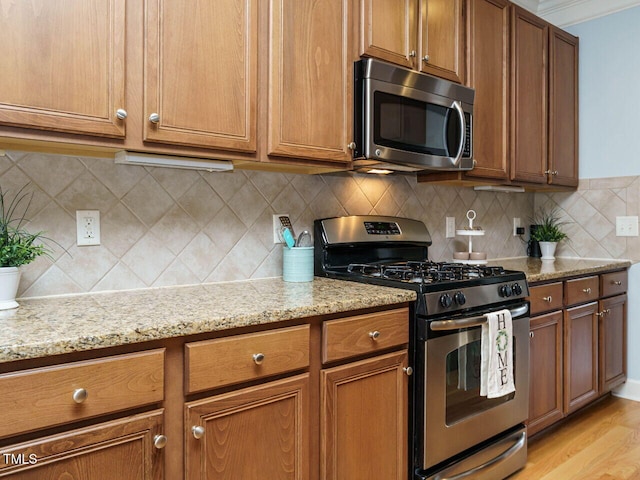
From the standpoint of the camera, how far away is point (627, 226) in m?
3.12

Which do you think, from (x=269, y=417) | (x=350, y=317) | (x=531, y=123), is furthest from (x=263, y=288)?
(x=531, y=123)

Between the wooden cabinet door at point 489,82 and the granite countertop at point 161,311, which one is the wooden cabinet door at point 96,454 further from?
the wooden cabinet door at point 489,82

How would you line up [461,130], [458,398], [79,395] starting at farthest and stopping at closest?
[461,130], [458,398], [79,395]

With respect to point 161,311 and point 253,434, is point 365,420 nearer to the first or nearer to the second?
point 253,434

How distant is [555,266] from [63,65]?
263cm

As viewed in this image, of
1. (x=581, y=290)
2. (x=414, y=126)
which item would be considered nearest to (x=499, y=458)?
(x=581, y=290)

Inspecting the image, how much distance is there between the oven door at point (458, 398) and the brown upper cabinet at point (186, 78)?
817mm

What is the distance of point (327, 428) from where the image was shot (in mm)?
1542

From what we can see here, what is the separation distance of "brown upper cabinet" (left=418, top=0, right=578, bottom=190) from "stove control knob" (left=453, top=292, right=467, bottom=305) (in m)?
0.85

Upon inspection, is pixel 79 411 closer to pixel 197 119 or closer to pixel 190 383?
pixel 190 383

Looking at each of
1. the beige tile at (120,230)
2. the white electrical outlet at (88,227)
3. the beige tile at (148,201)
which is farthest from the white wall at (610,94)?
the white electrical outlet at (88,227)

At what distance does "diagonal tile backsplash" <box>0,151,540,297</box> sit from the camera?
158 cm

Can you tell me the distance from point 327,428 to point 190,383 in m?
0.52

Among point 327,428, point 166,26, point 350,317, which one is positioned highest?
point 166,26
